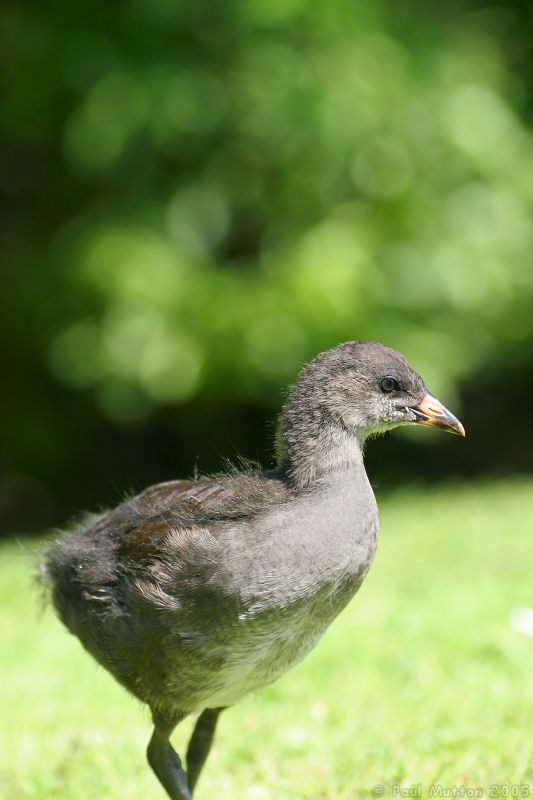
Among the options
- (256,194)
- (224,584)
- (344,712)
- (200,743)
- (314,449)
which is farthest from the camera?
(256,194)

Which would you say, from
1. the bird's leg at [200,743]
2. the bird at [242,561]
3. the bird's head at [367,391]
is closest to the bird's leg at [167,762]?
the bird at [242,561]

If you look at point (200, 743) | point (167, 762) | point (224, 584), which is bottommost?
point (200, 743)

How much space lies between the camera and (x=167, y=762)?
336cm

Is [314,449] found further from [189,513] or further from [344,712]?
[344,712]

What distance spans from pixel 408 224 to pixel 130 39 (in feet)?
7.91

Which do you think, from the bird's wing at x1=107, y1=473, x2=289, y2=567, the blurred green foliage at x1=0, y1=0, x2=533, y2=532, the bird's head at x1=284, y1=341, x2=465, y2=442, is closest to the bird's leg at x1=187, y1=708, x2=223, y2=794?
the bird's wing at x1=107, y1=473, x2=289, y2=567

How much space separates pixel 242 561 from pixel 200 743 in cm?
81

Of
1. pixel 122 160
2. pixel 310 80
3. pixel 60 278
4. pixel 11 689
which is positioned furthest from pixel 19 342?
pixel 11 689

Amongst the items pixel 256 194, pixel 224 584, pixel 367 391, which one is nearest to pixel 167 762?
pixel 224 584

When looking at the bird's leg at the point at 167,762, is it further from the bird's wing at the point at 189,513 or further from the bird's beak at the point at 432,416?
the bird's beak at the point at 432,416

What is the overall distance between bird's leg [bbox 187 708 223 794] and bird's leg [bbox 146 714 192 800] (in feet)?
0.65

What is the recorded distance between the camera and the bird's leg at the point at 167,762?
10.9 feet

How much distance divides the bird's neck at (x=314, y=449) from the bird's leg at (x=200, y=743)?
84 centimetres

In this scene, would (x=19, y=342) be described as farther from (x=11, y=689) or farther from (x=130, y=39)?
(x=11, y=689)
